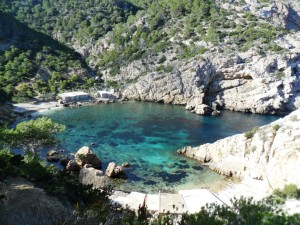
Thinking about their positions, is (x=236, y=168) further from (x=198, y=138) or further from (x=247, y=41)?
(x=247, y=41)

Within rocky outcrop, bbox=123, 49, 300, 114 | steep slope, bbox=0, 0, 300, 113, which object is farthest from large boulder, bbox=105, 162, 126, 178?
rocky outcrop, bbox=123, 49, 300, 114

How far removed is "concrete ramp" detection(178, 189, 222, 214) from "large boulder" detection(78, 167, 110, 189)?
8400 millimetres

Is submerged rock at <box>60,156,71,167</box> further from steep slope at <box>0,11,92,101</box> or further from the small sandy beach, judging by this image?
steep slope at <box>0,11,92,101</box>

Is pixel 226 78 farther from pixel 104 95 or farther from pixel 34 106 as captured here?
pixel 34 106

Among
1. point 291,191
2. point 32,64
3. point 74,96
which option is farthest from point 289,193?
point 32,64

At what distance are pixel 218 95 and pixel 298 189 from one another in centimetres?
5820

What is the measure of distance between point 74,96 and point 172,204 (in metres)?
56.2

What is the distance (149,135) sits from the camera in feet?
181

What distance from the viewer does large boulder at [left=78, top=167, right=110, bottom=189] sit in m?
34.4

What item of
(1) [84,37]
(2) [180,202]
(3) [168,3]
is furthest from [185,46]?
(2) [180,202]

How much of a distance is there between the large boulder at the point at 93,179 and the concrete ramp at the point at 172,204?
7253mm

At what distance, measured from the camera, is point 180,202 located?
29.6 meters

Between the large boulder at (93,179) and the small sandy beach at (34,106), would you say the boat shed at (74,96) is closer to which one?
the small sandy beach at (34,106)

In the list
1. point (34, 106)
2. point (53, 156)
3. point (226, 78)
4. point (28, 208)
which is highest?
point (226, 78)
